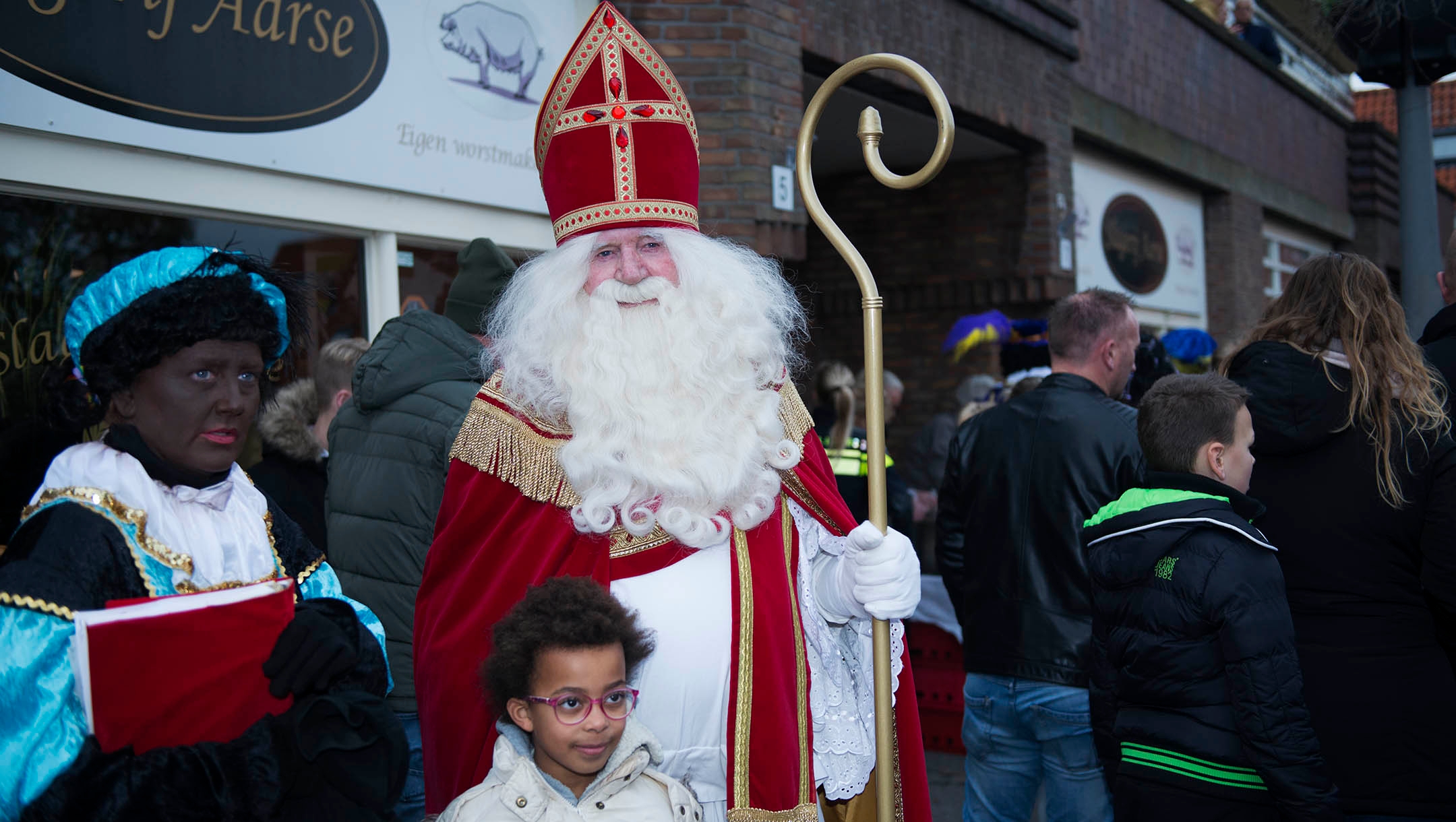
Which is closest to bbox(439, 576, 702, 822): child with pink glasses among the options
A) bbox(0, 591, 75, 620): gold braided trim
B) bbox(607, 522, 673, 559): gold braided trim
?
bbox(607, 522, 673, 559): gold braided trim

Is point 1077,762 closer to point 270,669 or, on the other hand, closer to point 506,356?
point 506,356

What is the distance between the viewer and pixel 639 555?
96.9 inches

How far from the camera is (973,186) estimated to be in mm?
9891

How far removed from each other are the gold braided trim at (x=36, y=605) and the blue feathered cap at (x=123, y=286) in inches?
16.3

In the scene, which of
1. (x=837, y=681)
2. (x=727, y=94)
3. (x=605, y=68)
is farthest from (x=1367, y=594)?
(x=727, y=94)

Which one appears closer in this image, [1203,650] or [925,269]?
[1203,650]

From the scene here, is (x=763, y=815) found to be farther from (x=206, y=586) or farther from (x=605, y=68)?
(x=605, y=68)

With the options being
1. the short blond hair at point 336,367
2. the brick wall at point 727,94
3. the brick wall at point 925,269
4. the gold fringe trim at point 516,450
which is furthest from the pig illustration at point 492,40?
the brick wall at point 925,269

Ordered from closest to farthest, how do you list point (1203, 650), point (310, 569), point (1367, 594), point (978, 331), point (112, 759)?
point (112, 759), point (310, 569), point (1203, 650), point (1367, 594), point (978, 331)

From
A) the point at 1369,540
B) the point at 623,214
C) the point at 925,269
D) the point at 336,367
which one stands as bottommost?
the point at 1369,540

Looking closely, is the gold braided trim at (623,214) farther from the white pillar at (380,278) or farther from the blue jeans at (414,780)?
the white pillar at (380,278)

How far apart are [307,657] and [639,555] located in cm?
81

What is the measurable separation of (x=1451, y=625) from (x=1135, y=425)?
107cm

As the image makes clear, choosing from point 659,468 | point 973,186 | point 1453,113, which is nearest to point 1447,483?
point 659,468
